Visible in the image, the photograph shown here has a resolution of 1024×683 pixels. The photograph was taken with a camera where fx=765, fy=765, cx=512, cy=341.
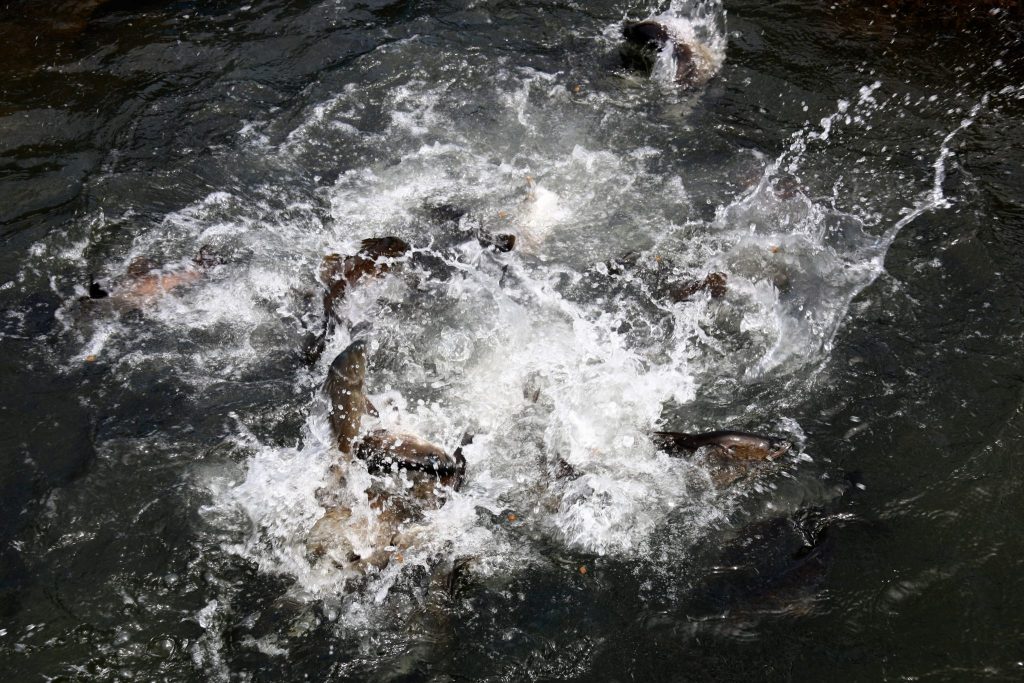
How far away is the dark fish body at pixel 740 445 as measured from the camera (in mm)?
3893

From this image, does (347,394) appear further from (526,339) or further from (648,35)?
(648,35)

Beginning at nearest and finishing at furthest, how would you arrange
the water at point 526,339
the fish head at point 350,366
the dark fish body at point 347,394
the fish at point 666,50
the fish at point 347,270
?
the water at point 526,339 → the dark fish body at point 347,394 → the fish head at point 350,366 → the fish at point 347,270 → the fish at point 666,50

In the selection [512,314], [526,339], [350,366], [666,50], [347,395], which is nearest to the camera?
[347,395]

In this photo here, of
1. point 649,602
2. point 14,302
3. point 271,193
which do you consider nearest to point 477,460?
point 649,602

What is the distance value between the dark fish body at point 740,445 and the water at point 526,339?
97mm

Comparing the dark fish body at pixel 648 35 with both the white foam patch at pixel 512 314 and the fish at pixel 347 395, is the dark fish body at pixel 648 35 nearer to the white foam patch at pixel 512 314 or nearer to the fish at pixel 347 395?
the white foam patch at pixel 512 314

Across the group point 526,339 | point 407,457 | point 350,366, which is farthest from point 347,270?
point 407,457

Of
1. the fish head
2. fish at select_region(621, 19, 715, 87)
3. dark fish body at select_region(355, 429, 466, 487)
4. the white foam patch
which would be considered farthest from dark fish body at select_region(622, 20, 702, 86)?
dark fish body at select_region(355, 429, 466, 487)

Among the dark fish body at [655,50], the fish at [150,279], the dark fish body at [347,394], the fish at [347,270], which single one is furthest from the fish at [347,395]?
the dark fish body at [655,50]

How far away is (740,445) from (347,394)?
209 cm

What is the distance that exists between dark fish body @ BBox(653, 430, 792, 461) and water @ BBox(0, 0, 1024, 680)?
0.32ft

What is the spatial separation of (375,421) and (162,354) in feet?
4.70

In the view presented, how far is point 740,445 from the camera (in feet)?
12.8

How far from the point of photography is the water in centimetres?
344
